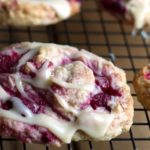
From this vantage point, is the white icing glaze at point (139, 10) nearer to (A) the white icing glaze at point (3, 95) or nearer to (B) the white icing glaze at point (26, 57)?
(B) the white icing glaze at point (26, 57)

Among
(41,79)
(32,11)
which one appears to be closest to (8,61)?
(41,79)

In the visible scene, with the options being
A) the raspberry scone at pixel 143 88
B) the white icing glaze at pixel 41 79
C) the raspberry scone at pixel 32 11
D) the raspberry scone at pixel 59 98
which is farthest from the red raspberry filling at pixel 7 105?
the raspberry scone at pixel 32 11

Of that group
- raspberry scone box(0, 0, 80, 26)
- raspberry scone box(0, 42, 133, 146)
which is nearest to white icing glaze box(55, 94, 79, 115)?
raspberry scone box(0, 42, 133, 146)

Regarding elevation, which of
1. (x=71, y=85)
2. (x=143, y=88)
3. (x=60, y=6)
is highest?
(x=60, y=6)

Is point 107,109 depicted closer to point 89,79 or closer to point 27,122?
point 89,79

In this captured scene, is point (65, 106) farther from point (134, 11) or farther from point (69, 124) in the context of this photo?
point (134, 11)

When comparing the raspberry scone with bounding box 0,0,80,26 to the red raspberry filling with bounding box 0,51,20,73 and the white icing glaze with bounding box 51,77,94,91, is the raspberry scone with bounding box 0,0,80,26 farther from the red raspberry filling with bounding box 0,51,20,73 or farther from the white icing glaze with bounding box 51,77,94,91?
the white icing glaze with bounding box 51,77,94,91
